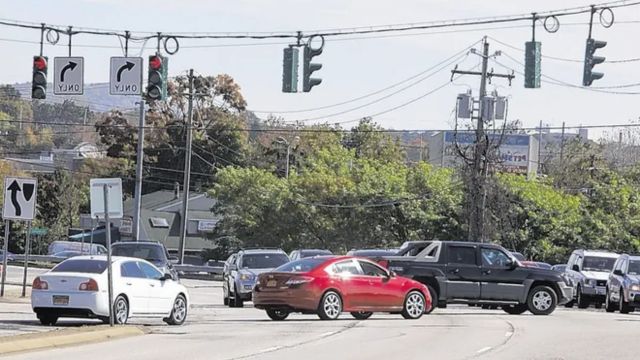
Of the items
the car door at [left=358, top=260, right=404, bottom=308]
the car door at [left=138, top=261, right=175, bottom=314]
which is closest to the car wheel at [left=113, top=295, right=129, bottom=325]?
the car door at [left=138, top=261, right=175, bottom=314]

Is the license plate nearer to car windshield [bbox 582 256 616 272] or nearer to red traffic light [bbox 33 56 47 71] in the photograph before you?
red traffic light [bbox 33 56 47 71]

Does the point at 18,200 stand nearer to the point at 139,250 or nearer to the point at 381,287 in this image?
the point at 139,250

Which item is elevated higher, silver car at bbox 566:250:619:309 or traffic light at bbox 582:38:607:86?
traffic light at bbox 582:38:607:86

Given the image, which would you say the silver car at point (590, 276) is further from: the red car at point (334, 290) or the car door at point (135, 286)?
the car door at point (135, 286)

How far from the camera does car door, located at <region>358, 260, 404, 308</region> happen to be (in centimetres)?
2723

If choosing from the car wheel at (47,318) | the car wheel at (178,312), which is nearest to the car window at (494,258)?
the car wheel at (178,312)

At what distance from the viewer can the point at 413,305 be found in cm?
2809

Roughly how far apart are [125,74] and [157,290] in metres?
8.71

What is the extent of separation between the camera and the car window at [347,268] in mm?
26953

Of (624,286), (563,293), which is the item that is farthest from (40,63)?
(624,286)

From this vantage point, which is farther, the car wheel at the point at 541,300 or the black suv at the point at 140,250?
the black suv at the point at 140,250

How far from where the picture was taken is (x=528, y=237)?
61250mm

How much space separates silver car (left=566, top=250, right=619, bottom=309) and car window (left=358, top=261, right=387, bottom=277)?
14.8m

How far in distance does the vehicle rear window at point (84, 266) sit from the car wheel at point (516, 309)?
12.5m
